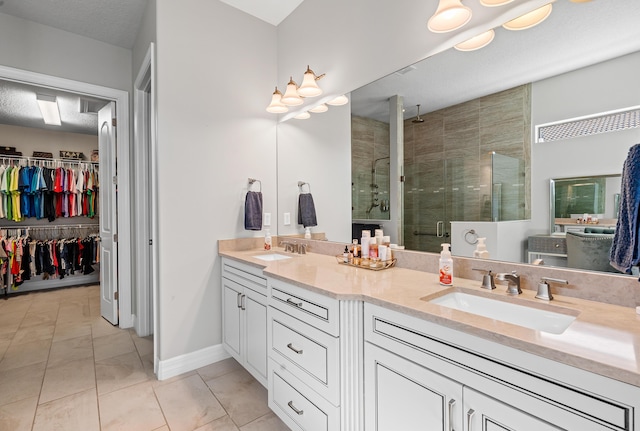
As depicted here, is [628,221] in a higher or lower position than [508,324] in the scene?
higher

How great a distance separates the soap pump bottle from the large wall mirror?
3 centimetres

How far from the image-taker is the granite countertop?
75cm

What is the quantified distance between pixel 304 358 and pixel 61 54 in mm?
3508

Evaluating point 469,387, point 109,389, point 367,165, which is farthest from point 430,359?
point 109,389

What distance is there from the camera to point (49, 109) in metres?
4.17

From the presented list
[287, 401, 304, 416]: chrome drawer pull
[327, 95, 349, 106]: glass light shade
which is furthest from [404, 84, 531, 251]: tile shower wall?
[287, 401, 304, 416]: chrome drawer pull

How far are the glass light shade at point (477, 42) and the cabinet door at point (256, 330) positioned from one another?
178 cm

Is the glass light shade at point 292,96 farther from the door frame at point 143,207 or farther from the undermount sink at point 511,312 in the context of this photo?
the undermount sink at point 511,312

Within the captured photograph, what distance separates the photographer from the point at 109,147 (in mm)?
3283

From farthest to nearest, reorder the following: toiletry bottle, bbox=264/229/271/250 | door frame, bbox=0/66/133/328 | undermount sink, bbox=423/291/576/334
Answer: door frame, bbox=0/66/133/328 → toiletry bottle, bbox=264/229/271/250 → undermount sink, bbox=423/291/576/334

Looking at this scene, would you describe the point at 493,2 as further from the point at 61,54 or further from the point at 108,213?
the point at 108,213

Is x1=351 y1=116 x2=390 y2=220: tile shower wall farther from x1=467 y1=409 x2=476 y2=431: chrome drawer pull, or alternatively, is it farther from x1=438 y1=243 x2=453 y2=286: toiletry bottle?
x1=467 y1=409 x2=476 y2=431: chrome drawer pull

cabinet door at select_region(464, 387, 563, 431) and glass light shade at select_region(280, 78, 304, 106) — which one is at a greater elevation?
glass light shade at select_region(280, 78, 304, 106)

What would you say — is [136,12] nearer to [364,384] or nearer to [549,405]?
[364,384]
